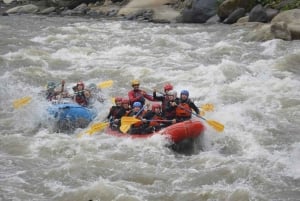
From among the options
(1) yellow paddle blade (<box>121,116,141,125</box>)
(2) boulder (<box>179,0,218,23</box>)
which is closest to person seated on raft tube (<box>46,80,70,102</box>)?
(1) yellow paddle blade (<box>121,116,141,125</box>)

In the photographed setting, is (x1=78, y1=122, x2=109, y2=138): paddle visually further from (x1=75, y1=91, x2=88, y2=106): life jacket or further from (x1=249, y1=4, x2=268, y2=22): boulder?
(x1=249, y1=4, x2=268, y2=22): boulder

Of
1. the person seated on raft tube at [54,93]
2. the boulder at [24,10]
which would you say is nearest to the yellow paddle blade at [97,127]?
the person seated on raft tube at [54,93]

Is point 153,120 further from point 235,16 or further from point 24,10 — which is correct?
point 24,10

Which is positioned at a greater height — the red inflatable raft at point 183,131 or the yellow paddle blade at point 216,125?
the red inflatable raft at point 183,131

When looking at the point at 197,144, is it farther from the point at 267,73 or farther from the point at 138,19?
the point at 138,19

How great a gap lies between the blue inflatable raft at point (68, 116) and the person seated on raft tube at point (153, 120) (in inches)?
60.3

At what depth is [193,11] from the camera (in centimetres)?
2381

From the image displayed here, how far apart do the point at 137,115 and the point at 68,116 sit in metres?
1.51

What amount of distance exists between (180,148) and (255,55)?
24.9 feet

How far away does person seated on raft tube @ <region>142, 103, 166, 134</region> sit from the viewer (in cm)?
970

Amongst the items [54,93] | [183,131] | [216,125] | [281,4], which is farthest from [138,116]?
[281,4]

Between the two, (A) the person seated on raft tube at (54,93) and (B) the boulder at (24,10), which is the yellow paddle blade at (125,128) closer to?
(A) the person seated on raft tube at (54,93)

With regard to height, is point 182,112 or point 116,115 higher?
point 182,112

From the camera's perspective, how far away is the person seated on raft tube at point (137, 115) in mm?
9758
